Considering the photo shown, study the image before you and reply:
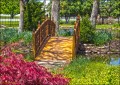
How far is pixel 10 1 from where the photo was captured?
49.2 m

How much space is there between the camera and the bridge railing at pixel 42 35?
707 inches

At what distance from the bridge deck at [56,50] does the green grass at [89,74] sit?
2.68 m

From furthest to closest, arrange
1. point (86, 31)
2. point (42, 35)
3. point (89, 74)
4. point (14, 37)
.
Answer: point (86, 31)
point (14, 37)
point (42, 35)
point (89, 74)

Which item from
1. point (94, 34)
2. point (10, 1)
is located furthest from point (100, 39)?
point (10, 1)

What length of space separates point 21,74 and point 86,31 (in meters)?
16.3

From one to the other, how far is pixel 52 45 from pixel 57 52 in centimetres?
123

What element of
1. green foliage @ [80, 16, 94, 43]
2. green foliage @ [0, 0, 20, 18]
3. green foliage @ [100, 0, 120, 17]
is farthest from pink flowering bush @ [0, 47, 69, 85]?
green foliage @ [100, 0, 120, 17]

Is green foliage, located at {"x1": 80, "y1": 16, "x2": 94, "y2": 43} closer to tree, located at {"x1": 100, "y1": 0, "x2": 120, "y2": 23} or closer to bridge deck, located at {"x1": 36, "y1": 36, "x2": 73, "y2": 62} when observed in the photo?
bridge deck, located at {"x1": 36, "y1": 36, "x2": 73, "y2": 62}

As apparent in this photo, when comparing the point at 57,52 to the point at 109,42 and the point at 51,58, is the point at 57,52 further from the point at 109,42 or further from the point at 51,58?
the point at 109,42

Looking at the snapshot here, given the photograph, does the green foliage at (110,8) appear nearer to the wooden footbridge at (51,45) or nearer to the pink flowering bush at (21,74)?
the wooden footbridge at (51,45)

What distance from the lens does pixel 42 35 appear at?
1981 centimetres

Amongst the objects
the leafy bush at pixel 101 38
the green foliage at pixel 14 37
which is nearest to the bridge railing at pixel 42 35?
the green foliage at pixel 14 37

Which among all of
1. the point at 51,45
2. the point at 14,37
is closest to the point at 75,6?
the point at 14,37

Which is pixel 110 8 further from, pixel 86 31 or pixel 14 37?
pixel 14 37
